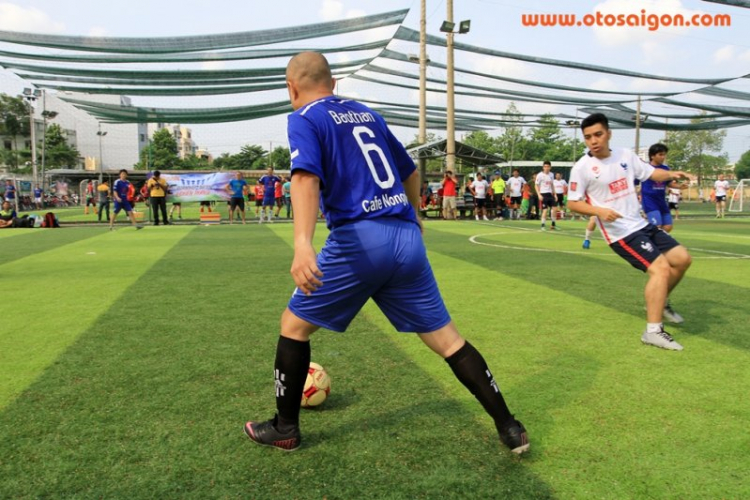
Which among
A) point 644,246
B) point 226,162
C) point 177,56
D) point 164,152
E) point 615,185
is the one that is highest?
point 164,152

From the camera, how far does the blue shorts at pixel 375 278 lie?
8.31 feet

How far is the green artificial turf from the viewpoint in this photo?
249cm

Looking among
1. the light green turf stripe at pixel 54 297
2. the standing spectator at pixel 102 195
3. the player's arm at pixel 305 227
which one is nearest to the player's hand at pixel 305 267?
the player's arm at pixel 305 227

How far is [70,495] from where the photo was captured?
2354 millimetres

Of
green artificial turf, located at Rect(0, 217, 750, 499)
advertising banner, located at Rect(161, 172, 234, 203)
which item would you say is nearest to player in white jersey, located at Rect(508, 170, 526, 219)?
advertising banner, located at Rect(161, 172, 234, 203)

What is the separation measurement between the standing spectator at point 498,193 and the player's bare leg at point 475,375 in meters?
21.6

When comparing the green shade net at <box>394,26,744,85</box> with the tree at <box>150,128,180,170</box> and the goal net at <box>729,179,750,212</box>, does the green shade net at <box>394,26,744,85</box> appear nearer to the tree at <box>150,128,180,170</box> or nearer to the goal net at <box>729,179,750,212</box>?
the goal net at <box>729,179,750,212</box>

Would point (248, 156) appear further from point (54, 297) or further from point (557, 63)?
point (54, 297)

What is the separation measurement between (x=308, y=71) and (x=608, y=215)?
3.31 meters

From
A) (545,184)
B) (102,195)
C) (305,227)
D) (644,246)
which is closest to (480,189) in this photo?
(545,184)

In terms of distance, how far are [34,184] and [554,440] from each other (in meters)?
44.0

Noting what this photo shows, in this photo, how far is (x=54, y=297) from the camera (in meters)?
6.73

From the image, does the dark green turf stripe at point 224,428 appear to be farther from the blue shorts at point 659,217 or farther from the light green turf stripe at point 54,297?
the blue shorts at point 659,217

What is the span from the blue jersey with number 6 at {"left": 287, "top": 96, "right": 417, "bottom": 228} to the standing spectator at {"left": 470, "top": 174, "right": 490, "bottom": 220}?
20516 mm
